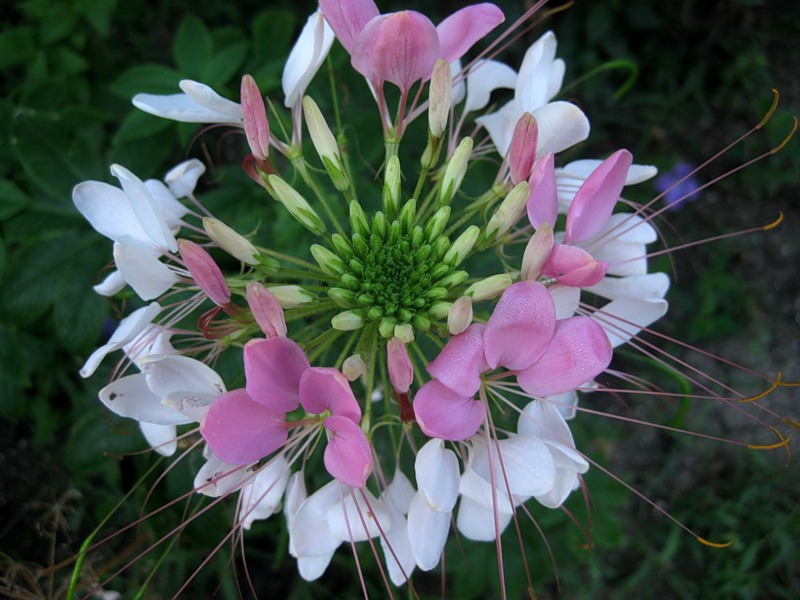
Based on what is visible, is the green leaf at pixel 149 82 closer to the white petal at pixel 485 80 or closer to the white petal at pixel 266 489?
the white petal at pixel 485 80

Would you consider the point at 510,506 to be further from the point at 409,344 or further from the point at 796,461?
the point at 796,461

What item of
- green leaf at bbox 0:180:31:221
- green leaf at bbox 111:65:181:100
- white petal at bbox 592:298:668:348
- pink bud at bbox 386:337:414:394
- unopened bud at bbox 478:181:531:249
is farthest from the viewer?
green leaf at bbox 111:65:181:100

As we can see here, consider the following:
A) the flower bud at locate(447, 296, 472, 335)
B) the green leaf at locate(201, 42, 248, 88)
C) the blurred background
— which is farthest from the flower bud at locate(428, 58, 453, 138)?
the green leaf at locate(201, 42, 248, 88)

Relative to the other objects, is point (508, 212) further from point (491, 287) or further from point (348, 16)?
point (348, 16)

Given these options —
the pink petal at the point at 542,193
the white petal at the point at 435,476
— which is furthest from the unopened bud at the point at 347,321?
the pink petal at the point at 542,193

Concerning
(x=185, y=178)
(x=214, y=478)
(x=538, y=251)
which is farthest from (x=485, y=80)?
(x=214, y=478)

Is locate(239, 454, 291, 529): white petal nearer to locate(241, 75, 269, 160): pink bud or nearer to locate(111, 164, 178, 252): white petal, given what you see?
locate(111, 164, 178, 252): white petal
